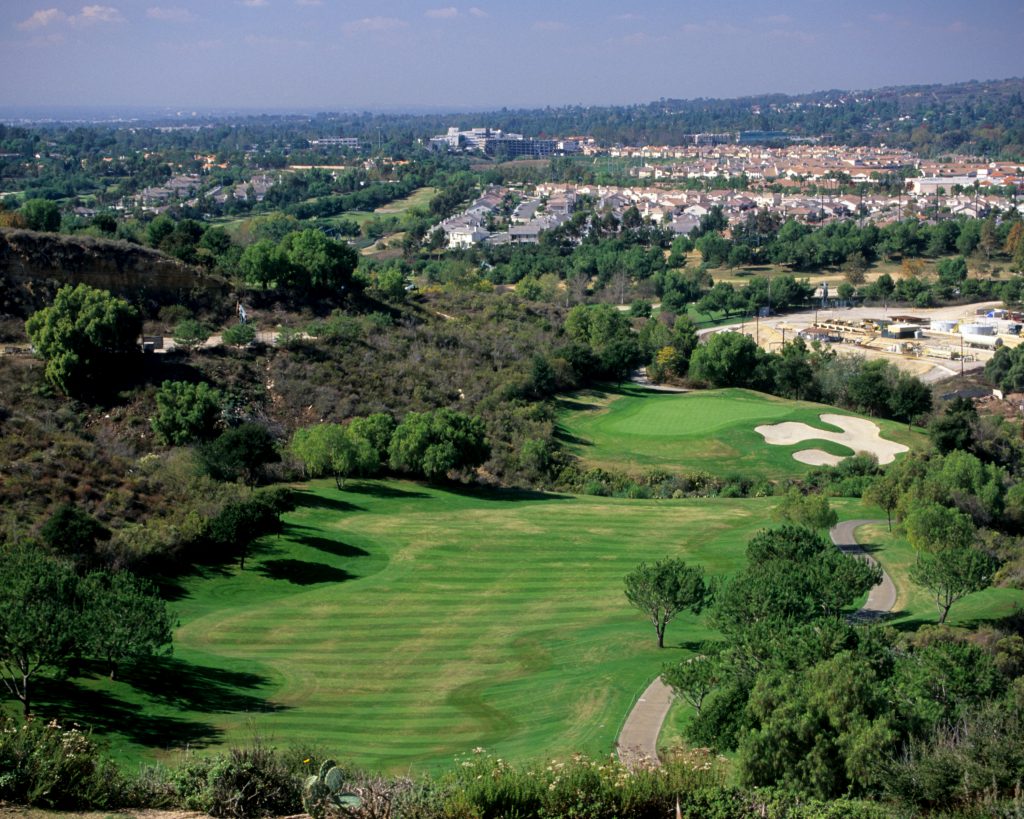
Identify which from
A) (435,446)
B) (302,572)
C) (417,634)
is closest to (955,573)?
(417,634)

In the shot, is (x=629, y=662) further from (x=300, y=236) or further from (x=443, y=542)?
(x=300, y=236)

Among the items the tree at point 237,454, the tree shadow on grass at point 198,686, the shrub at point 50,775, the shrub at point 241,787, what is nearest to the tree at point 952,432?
the tree at point 237,454

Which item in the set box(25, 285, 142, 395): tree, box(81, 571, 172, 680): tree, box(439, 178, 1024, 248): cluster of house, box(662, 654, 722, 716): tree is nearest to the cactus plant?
box(81, 571, 172, 680): tree

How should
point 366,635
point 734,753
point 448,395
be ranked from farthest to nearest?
point 448,395 < point 366,635 < point 734,753

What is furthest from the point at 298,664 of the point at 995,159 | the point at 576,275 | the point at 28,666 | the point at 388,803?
the point at 995,159

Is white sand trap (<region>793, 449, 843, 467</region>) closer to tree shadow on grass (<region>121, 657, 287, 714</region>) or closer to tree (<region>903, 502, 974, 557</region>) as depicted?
tree (<region>903, 502, 974, 557</region>)

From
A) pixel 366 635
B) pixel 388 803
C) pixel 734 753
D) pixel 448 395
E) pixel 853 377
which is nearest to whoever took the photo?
pixel 388 803
